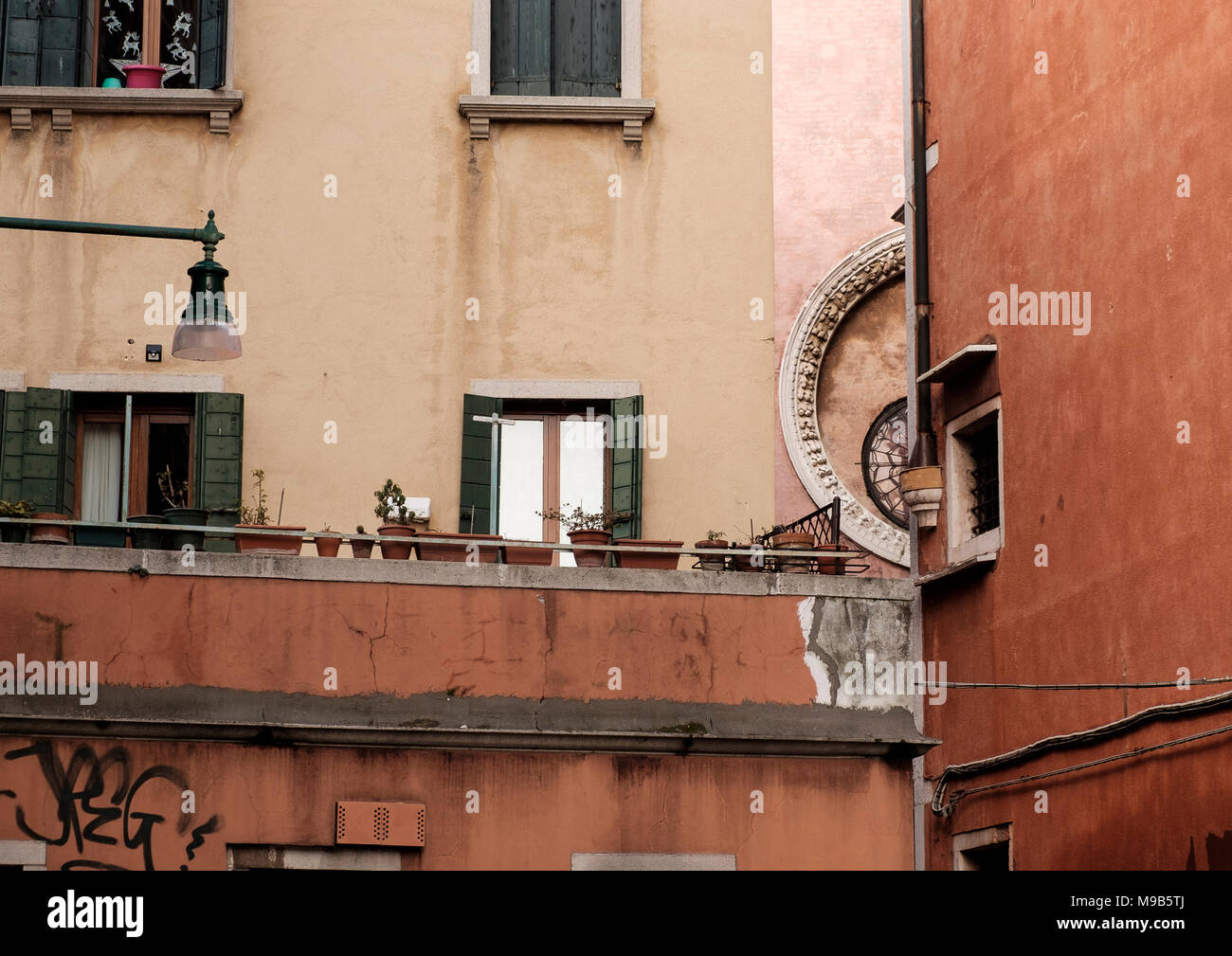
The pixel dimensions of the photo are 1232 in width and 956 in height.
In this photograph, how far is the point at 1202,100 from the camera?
1182cm

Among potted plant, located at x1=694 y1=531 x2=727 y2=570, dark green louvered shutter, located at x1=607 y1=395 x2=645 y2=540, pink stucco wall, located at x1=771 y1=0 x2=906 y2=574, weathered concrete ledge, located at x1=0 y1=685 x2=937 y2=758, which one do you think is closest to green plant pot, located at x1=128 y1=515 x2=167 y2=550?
weathered concrete ledge, located at x1=0 y1=685 x2=937 y2=758

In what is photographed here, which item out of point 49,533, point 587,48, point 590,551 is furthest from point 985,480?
point 49,533

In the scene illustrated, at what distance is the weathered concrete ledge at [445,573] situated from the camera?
1375 cm

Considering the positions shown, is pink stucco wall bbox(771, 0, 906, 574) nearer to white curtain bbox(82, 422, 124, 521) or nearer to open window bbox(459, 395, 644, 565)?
open window bbox(459, 395, 644, 565)

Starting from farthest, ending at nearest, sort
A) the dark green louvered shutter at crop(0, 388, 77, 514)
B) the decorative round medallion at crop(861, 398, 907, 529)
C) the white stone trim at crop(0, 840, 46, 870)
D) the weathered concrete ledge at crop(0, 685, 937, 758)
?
the decorative round medallion at crop(861, 398, 907, 529) → the dark green louvered shutter at crop(0, 388, 77, 514) → the weathered concrete ledge at crop(0, 685, 937, 758) → the white stone trim at crop(0, 840, 46, 870)

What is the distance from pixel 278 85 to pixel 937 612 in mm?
6954

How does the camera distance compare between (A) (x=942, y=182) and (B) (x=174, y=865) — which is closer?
(B) (x=174, y=865)

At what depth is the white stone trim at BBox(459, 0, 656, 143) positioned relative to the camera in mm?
17234

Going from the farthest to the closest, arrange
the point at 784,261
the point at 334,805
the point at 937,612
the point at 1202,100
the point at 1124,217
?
the point at 784,261 → the point at 937,612 → the point at 334,805 → the point at 1124,217 → the point at 1202,100

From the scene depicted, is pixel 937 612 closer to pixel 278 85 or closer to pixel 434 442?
pixel 434 442

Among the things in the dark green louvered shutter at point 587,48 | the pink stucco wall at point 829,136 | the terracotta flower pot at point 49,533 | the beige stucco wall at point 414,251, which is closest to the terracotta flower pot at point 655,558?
the beige stucco wall at point 414,251

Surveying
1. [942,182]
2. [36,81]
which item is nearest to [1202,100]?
[942,182]

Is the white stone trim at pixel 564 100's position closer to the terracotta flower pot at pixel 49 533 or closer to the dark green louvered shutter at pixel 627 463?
the dark green louvered shutter at pixel 627 463

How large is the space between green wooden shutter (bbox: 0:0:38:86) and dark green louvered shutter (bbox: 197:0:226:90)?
1.33 meters
